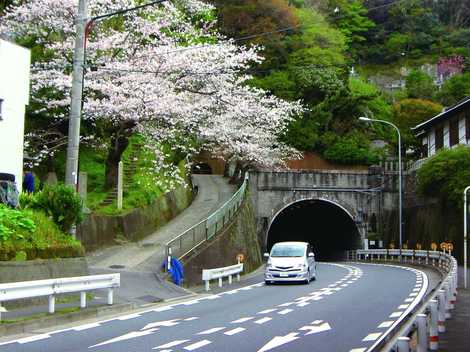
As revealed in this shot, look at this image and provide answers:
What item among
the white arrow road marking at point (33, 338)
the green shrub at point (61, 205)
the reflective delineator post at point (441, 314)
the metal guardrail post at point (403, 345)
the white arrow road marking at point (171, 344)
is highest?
the green shrub at point (61, 205)

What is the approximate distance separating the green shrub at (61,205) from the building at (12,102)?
4753 millimetres

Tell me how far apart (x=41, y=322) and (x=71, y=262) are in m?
3.76

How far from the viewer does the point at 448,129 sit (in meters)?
44.5

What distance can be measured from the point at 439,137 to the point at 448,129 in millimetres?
2231

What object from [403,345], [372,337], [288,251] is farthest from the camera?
[288,251]

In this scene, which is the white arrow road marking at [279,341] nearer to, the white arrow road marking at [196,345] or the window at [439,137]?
the white arrow road marking at [196,345]

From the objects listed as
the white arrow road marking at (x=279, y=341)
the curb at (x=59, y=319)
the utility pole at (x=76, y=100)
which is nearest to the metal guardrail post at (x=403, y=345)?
the white arrow road marking at (x=279, y=341)

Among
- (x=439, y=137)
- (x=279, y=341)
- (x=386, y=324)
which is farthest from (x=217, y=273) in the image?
(x=439, y=137)

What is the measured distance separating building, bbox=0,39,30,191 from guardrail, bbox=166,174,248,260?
5.72m

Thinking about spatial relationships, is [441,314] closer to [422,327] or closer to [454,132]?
[422,327]

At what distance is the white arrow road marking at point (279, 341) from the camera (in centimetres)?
931

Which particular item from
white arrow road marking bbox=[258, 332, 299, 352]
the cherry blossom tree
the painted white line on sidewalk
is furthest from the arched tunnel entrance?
white arrow road marking bbox=[258, 332, 299, 352]

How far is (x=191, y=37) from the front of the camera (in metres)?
30.6

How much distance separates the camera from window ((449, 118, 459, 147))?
42506 millimetres
